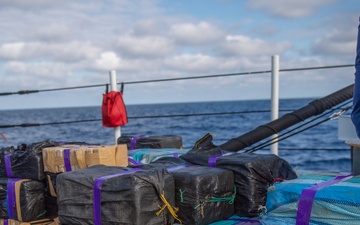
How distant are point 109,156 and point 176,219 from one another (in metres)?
0.83

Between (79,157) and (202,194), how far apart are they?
1.08 metres

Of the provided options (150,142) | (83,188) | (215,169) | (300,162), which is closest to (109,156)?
(83,188)

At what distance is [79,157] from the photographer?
3.19m

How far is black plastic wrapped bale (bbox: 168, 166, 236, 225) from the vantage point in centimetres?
272

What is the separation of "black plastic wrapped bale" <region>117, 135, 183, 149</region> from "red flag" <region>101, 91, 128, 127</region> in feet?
0.86

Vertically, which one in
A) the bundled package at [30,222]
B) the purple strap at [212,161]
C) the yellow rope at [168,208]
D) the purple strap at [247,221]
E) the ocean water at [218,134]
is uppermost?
the purple strap at [212,161]

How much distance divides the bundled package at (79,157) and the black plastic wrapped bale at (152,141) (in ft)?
4.00

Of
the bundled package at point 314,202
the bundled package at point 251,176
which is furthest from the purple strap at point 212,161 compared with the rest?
the bundled package at point 314,202

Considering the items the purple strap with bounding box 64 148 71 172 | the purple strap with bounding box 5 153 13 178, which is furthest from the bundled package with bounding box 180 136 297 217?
the purple strap with bounding box 5 153 13 178

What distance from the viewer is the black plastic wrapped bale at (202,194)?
2.72 m

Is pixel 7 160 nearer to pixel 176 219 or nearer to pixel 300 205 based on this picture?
pixel 176 219

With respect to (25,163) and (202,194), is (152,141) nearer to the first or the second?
(25,163)

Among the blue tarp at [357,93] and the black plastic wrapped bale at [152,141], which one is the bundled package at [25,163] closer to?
the black plastic wrapped bale at [152,141]

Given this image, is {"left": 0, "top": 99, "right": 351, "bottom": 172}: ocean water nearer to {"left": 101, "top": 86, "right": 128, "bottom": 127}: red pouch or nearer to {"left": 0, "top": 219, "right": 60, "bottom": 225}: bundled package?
{"left": 101, "top": 86, "right": 128, "bottom": 127}: red pouch
